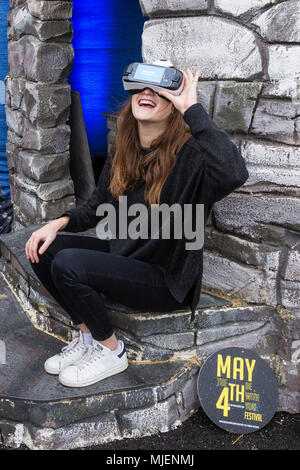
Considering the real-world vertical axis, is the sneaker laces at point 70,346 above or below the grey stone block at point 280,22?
below

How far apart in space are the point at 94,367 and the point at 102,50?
9.71ft

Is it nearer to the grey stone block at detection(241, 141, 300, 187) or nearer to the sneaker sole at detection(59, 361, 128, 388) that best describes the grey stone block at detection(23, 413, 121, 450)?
the sneaker sole at detection(59, 361, 128, 388)

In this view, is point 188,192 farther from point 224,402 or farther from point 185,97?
point 224,402

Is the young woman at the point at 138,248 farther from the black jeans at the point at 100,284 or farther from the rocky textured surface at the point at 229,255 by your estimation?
the rocky textured surface at the point at 229,255

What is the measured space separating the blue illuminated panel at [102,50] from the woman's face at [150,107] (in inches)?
89.0

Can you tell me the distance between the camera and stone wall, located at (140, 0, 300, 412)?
2.28 metres

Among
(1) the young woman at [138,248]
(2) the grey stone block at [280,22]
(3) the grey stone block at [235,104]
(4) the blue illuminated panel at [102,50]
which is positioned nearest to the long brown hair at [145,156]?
(1) the young woman at [138,248]

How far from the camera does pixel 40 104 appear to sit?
3.52m

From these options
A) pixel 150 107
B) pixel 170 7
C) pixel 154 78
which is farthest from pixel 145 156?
pixel 170 7

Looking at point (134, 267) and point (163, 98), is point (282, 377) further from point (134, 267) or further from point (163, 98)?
point (163, 98)

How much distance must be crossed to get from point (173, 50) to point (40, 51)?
1278 millimetres

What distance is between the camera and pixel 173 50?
8.05ft

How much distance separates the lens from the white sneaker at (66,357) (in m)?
2.43
